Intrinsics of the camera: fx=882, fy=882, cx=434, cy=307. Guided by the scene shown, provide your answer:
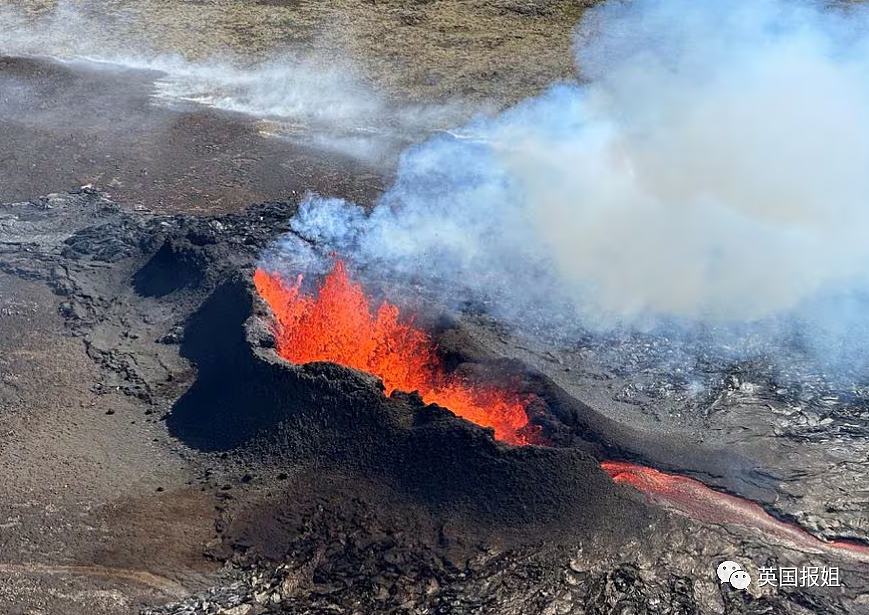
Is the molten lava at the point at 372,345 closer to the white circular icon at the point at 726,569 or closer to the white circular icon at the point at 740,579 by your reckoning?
the white circular icon at the point at 726,569

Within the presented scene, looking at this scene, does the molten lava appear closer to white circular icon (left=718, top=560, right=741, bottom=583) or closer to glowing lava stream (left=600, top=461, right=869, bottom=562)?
glowing lava stream (left=600, top=461, right=869, bottom=562)

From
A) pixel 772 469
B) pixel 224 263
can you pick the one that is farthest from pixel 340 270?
pixel 772 469

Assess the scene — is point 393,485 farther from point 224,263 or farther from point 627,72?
point 627,72

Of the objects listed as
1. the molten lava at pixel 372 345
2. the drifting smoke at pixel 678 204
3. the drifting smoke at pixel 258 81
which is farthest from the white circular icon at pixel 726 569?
the drifting smoke at pixel 258 81

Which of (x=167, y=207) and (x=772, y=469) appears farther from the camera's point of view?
(x=167, y=207)

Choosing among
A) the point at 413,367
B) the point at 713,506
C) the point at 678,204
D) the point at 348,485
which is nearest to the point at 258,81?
the point at 678,204

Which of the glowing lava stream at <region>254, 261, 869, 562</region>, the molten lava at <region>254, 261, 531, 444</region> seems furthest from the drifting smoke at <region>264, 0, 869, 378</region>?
the glowing lava stream at <region>254, 261, 869, 562</region>

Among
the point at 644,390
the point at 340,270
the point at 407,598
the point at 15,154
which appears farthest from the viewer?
the point at 15,154
